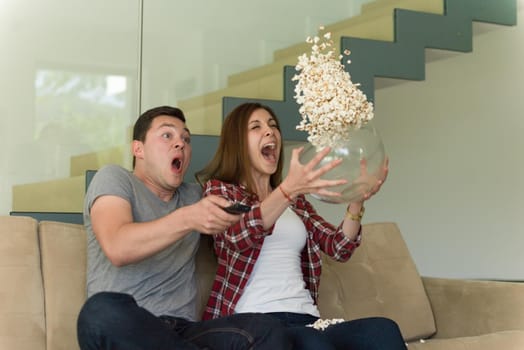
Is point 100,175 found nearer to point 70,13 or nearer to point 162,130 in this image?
point 162,130

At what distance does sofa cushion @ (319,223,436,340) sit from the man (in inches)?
25.0

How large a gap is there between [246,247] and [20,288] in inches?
24.5

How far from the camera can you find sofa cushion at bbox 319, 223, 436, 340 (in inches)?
116

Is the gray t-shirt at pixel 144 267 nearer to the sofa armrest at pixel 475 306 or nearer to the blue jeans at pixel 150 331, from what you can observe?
Result: the blue jeans at pixel 150 331

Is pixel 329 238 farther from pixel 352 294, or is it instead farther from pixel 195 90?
pixel 195 90

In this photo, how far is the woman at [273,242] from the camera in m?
2.23

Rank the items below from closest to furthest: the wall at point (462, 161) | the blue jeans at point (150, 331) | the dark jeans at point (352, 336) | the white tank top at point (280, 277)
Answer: the blue jeans at point (150, 331), the dark jeans at point (352, 336), the white tank top at point (280, 277), the wall at point (462, 161)

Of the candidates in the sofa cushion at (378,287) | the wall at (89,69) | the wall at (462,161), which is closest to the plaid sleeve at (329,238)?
the sofa cushion at (378,287)

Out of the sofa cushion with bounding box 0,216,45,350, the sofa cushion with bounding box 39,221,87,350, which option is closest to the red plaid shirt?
the sofa cushion with bounding box 39,221,87,350

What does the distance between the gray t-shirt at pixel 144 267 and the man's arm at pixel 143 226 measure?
71 mm

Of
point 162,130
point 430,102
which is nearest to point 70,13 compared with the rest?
point 162,130

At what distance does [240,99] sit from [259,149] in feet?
3.93

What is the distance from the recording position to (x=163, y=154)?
8.03ft

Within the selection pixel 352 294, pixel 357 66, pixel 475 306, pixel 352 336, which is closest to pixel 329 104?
pixel 352 336
